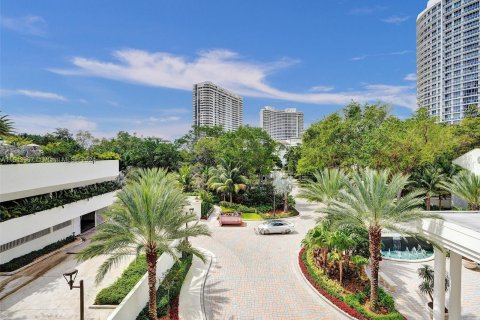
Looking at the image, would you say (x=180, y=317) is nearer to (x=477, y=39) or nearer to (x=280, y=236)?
(x=280, y=236)

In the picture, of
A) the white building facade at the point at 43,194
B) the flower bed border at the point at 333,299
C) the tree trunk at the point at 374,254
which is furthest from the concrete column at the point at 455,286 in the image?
the white building facade at the point at 43,194

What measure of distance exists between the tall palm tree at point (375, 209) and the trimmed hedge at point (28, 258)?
694 inches

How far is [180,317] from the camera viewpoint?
12.2 meters

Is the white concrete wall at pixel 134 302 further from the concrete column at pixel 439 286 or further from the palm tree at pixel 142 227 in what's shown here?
the concrete column at pixel 439 286

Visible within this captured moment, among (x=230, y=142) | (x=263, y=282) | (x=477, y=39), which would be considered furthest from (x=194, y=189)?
(x=477, y=39)

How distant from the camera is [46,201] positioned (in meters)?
18.7

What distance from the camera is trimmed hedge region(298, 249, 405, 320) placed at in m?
12.3

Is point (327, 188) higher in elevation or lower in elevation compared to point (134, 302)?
higher

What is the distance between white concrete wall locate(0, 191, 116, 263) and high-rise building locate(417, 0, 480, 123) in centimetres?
9985

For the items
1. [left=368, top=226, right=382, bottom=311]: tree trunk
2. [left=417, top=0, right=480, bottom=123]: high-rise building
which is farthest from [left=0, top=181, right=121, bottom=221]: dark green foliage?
[left=417, top=0, right=480, bottom=123]: high-rise building

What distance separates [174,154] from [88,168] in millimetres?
27908

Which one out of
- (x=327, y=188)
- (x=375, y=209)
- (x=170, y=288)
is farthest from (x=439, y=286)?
(x=170, y=288)

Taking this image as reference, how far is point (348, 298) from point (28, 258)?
60.3ft

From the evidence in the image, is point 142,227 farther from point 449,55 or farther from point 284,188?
point 449,55
